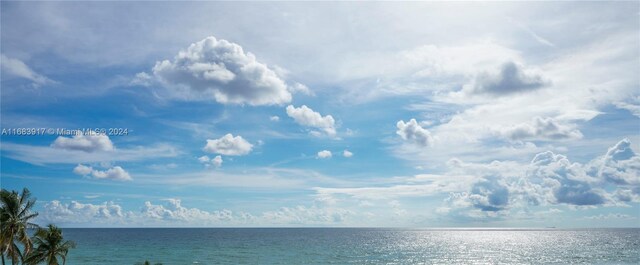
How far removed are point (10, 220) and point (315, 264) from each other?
8185 centimetres

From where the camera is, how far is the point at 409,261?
12688cm

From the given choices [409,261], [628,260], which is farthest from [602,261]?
[409,261]

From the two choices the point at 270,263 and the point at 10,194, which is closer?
the point at 10,194

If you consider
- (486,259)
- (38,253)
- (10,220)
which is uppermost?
(10,220)

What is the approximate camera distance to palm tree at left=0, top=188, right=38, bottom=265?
4553 cm

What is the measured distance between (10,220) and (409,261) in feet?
343

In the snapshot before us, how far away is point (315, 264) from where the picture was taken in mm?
116500

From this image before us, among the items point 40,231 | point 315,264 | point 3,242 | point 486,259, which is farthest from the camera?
point 486,259

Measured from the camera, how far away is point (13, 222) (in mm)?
45812

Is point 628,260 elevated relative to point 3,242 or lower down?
lower down

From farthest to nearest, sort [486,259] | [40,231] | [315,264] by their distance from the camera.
Answer: [486,259] < [315,264] < [40,231]

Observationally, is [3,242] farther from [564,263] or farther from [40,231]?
[564,263]

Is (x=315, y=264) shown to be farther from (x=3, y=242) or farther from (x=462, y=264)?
(x=3, y=242)

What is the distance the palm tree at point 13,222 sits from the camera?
4553 centimetres
